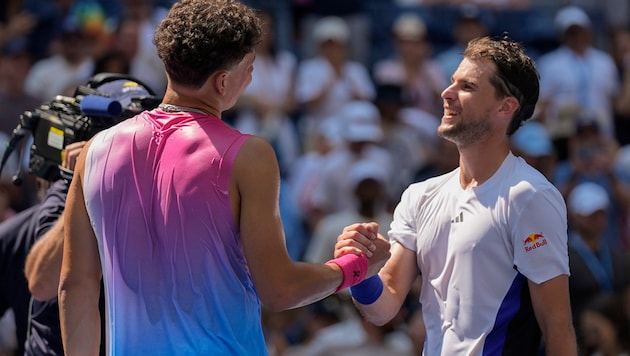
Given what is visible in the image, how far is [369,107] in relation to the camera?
10.1 meters

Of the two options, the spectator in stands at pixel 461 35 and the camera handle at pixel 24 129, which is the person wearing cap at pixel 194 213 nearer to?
the camera handle at pixel 24 129

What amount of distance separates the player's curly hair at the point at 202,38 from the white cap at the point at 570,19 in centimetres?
785

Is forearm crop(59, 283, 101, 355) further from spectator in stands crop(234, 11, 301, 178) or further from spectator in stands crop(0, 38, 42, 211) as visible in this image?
spectator in stands crop(234, 11, 301, 178)

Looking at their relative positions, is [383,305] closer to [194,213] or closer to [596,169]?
[194,213]

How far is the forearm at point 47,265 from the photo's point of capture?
4430mm

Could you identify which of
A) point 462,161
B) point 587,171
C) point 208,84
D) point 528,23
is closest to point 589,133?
point 587,171

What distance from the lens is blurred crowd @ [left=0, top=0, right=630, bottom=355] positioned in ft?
27.6

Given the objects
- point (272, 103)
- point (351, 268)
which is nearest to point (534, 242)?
point (351, 268)

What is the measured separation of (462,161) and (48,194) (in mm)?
1830

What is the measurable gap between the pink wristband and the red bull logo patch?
2.02 feet

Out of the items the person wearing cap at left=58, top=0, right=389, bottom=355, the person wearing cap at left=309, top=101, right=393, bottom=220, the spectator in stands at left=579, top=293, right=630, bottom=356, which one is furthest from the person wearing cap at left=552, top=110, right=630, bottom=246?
the person wearing cap at left=58, top=0, right=389, bottom=355

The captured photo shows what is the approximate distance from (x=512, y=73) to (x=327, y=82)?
20.0 ft

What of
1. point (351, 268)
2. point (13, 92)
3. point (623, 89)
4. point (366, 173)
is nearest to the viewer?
point (351, 268)

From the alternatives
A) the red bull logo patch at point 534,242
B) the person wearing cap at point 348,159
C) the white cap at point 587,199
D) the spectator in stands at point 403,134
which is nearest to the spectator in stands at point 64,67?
the person wearing cap at point 348,159
